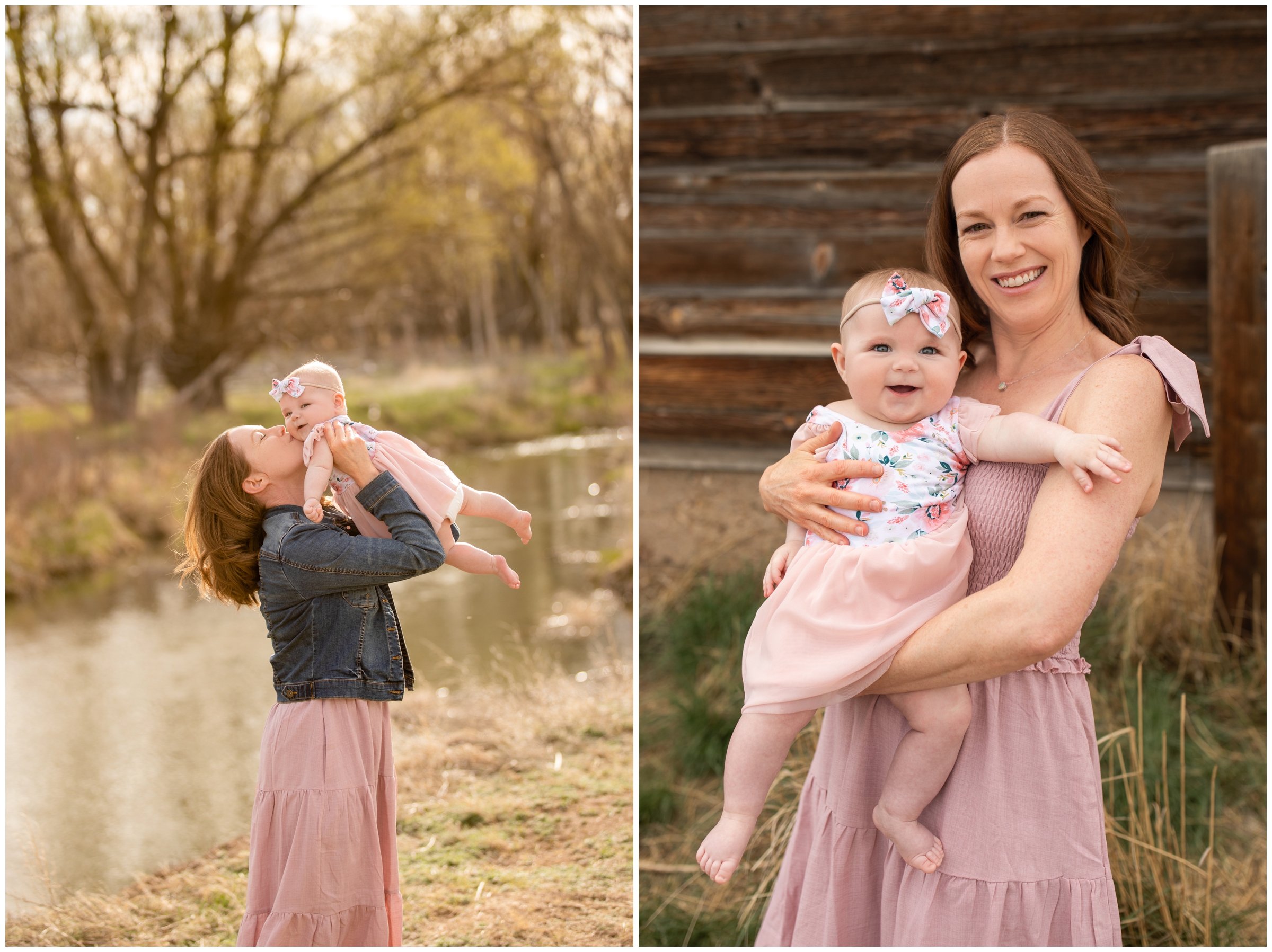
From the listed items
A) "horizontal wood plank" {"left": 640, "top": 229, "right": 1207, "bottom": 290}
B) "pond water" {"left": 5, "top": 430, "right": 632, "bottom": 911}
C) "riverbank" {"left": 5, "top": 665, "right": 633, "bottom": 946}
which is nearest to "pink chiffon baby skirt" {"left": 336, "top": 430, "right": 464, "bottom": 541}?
"riverbank" {"left": 5, "top": 665, "right": 633, "bottom": 946}

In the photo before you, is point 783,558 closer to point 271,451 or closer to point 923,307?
point 923,307

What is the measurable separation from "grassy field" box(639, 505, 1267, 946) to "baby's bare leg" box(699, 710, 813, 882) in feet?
4.17

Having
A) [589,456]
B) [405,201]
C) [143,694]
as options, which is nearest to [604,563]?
[143,694]

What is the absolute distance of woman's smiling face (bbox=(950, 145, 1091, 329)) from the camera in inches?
67.7

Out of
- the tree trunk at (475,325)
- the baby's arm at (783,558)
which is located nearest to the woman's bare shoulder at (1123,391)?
the baby's arm at (783,558)

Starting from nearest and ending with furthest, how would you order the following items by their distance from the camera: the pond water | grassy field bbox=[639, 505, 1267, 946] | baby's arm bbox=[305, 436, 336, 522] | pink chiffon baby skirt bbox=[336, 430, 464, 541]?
baby's arm bbox=[305, 436, 336, 522] < pink chiffon baby skirt bbox=[336, 430, 464, 541] < grassy field bbox=[639, 505, 1267, 946] < the pond water

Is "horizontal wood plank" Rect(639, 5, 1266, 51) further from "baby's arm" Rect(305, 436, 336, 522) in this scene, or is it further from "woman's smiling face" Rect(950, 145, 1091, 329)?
"baby's arm" Rect(305, 436, 336, 522)

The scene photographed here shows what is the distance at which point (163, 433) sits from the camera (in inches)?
439

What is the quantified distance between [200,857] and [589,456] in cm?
→ 941

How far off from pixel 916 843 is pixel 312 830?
1215 millimetres

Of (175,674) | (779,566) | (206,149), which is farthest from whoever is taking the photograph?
(206,149)

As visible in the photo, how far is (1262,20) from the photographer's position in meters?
4.35

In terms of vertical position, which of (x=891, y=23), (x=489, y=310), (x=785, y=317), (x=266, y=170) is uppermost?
(x=266, y=170)

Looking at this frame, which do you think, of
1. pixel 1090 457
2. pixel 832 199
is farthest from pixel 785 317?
pixel 1090 457
